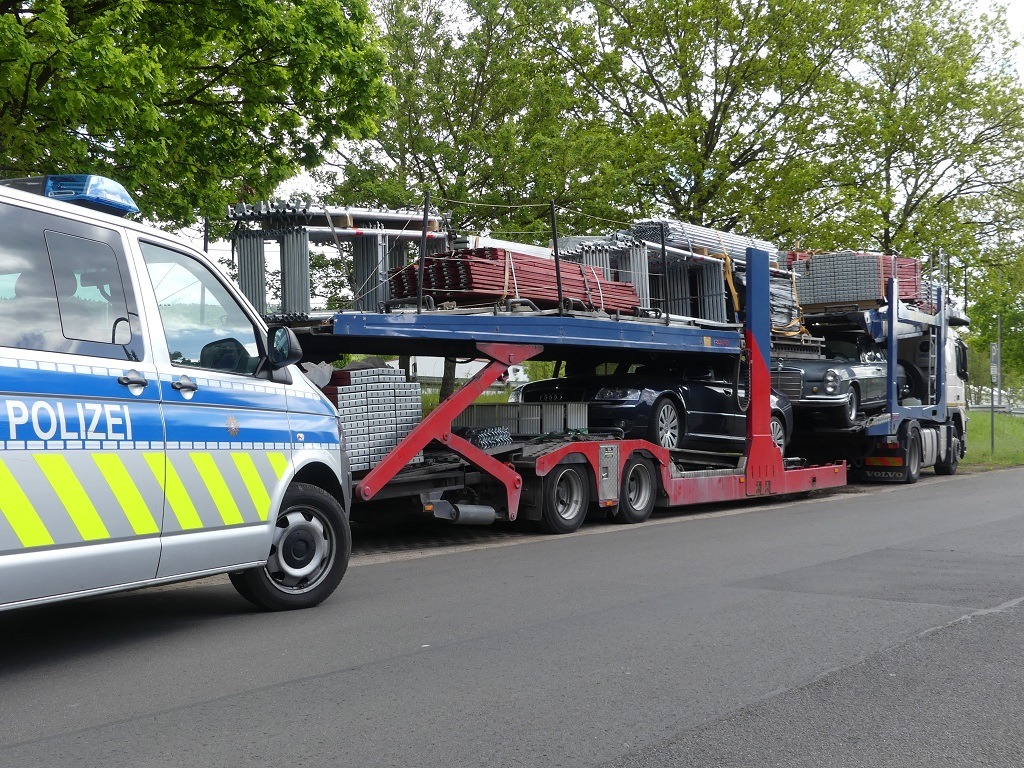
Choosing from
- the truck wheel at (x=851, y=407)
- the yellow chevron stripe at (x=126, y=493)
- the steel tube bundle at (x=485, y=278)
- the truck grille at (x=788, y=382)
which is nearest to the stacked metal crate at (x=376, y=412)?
the steel tube bundle at (x=485, y=278)

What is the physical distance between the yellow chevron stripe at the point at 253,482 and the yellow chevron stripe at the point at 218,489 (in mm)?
143

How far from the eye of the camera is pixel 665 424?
45.0 feet

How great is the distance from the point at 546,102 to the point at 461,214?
103 inches

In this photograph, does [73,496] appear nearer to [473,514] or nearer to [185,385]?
[185,385]

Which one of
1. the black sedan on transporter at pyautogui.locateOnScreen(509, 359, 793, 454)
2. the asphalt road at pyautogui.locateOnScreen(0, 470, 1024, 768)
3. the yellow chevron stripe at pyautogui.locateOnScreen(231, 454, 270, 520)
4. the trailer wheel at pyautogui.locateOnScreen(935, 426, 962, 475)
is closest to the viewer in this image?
the asphalt road at pyautogui.locateOnScreen(0, 470, 1024, 768)

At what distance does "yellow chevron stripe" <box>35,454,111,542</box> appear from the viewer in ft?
16.5

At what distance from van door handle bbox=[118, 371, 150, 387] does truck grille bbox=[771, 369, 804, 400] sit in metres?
12.0

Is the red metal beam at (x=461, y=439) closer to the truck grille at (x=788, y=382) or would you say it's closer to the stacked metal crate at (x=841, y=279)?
the truck grille at (x=788, y=382)

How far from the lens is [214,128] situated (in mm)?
12227

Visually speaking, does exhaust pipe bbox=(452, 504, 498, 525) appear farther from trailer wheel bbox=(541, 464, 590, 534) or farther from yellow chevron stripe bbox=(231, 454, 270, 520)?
yellow chevron stripe bbox=(231, 454, 270, 520)

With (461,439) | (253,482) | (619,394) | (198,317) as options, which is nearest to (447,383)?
(619,394)

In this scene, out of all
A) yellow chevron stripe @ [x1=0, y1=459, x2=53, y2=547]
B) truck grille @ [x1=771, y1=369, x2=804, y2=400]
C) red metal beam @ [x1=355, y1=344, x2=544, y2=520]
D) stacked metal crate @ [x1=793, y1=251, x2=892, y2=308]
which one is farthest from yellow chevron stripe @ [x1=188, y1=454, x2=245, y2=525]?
stacked metal crate @ [x1=793, y1=251, x2=892, y2=308]

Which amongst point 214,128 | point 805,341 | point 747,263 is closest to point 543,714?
point 214,128

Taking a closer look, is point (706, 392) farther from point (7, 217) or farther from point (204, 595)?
point (7, 217)
